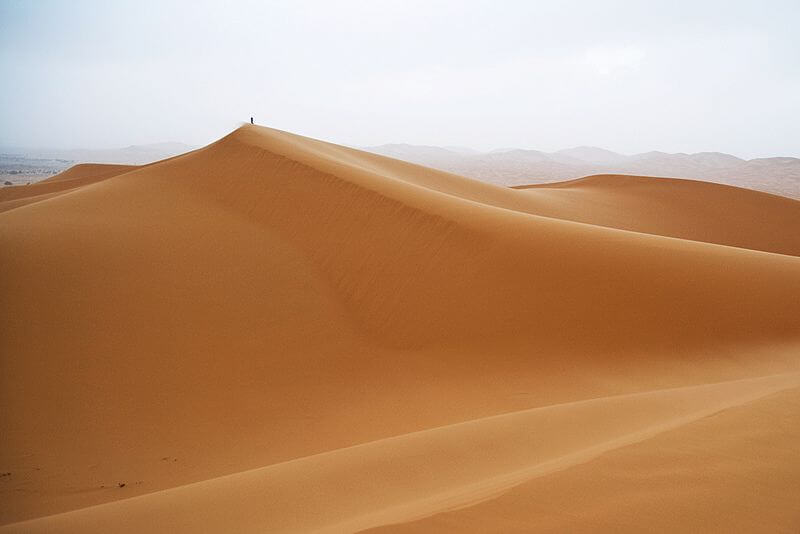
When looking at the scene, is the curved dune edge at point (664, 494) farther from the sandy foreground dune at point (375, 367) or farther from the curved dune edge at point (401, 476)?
the curved dune edge at point (401, 476)

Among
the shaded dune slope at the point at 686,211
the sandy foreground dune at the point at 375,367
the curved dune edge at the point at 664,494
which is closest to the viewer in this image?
the curved dune edge at the point at 664,494

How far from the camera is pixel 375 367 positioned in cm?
595

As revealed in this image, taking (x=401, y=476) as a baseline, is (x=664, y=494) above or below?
above

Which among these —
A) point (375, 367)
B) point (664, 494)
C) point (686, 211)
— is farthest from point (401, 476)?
point (686, 211)

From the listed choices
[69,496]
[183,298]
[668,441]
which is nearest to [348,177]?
[183,298]

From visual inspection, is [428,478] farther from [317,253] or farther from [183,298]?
[317,253]

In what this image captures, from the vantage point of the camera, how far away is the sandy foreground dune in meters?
2.59

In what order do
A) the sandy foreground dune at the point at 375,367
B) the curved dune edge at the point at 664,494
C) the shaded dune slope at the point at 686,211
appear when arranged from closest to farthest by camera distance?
1. the curved dune edge at the point at 664,494
2. the sandy foreground dune at the point at 375,367
3. the shaded dune slope at the point at 686,211

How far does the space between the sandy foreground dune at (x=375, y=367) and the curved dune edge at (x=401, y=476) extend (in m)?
0.02

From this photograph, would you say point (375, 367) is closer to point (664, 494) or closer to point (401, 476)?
point (401, 476)

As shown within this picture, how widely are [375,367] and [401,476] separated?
2.94 meters

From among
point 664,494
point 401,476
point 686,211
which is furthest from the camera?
point 686,211

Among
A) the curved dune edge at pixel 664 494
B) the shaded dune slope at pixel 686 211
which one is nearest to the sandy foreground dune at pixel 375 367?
the curved dune edge at pixel 664 494

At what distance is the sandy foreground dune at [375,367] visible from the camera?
2586mm
